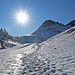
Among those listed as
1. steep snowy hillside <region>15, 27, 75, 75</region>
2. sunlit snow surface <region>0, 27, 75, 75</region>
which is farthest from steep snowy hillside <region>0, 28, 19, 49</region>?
steep snowy hillside <region>15, 27, 75, 75</region>

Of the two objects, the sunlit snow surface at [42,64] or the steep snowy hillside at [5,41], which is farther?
the steep snowy hillside at [5,41]

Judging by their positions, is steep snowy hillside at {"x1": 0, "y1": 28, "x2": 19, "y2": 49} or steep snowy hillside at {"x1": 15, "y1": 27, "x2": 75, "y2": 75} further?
steep snowy hillside at {"x1": 0, "y1": 28, "x2": 19, "y2": 49}

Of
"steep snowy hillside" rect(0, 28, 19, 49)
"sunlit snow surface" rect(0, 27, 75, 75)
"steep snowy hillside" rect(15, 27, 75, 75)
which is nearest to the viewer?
"steep snowy hillside" rect(15, 27, 75, 75)

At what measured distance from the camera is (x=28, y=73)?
10742 millimetres

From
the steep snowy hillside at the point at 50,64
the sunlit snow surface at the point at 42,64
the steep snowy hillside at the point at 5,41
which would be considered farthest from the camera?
the steep snowy hillside at the point at 5,41

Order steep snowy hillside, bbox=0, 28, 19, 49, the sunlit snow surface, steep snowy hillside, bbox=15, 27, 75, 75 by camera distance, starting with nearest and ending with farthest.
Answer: steep snowy hillside, bbox=15, 27, 75, 75, the sunlit snow surface, steep snowy hillside, bbox=0, 28, 19, 49

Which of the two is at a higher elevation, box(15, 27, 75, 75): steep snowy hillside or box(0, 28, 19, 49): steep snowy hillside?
box(0, 28, 19, 49): steep snowy hillside

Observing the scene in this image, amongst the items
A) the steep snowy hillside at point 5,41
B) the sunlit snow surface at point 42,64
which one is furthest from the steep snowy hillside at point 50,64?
the steep snowy hillside at point 5,41

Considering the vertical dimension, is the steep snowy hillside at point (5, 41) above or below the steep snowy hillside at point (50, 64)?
above

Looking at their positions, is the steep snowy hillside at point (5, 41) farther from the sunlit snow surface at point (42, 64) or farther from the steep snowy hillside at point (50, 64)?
the steep snowy hillside at point (50, 64)

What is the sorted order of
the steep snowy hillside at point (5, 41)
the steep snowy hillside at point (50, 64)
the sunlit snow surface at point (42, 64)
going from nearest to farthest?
the steep snowy hillside at point (50, 64)
the sunlit snow surface at point (42, 64)
the steep snowy hillside at point (5, 41)

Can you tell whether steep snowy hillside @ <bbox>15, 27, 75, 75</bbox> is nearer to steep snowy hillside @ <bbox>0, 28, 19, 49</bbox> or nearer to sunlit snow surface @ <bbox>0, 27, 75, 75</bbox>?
sunlit snow surface @ <bbox>0, 27, 75, 75</bbox>

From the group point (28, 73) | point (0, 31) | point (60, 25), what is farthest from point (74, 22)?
point (28, 73)

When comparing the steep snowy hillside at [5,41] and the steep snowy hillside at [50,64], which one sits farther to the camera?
the steep snowy hillside at [5,41]
